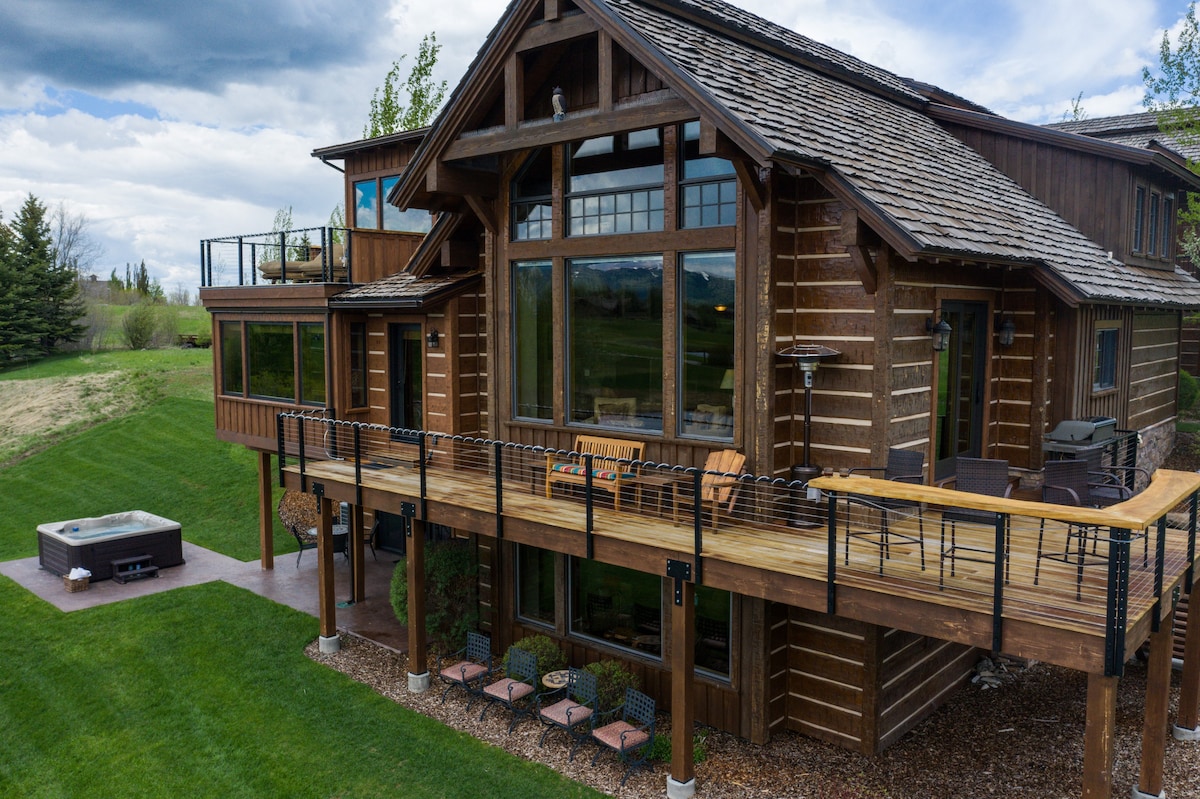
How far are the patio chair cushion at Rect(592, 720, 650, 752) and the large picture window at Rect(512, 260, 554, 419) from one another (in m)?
3.66

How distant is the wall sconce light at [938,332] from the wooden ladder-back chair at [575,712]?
16.5 ft

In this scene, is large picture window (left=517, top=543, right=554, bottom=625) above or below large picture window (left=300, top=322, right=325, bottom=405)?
below

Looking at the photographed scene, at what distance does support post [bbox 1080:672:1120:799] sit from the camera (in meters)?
5.86

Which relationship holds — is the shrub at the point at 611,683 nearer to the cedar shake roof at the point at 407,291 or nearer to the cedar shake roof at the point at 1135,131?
the cedar shake roof at the point at 407,291

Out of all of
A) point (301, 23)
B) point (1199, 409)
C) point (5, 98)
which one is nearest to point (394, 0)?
point (301, 23)

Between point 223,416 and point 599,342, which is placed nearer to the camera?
point 599,342

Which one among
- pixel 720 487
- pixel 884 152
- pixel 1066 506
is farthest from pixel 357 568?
pixel 1066 506

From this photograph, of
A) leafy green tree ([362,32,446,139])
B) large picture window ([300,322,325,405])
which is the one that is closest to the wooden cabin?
large picture window ([300,322,325,405])

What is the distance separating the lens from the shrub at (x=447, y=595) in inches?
458

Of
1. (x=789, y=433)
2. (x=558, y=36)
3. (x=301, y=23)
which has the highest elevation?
(x=301, y=23)

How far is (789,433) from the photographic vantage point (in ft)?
29.7

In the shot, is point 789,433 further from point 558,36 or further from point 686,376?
point 558,36

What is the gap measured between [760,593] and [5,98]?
27483 millimetres

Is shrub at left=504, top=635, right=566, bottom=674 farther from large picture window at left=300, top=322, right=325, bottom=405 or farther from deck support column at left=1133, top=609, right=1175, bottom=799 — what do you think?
large picture window at left=300, top=322, right=325, bottom=405
